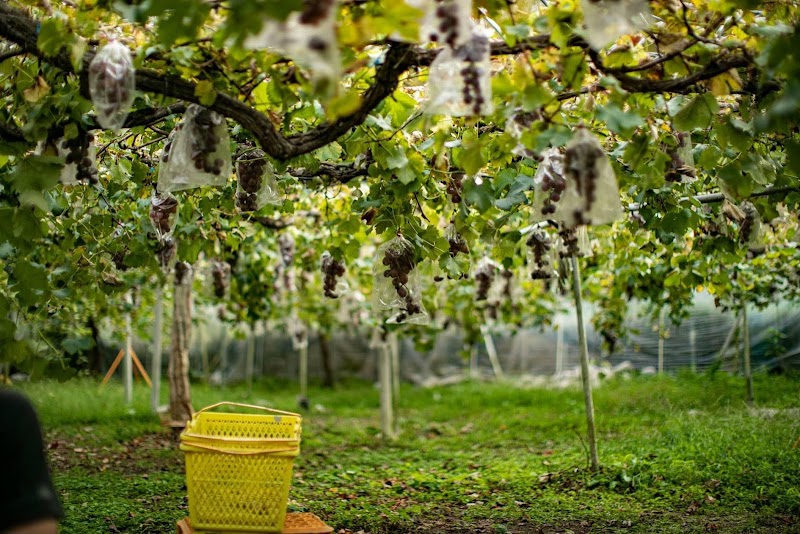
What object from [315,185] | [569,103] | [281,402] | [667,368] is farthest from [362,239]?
[667,368]

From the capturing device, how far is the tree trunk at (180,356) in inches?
299

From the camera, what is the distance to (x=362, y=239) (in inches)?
227

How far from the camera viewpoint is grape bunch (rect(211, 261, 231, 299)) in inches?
256

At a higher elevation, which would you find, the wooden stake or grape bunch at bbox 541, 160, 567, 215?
grape bunch at bbox 541, 160, 567, 215

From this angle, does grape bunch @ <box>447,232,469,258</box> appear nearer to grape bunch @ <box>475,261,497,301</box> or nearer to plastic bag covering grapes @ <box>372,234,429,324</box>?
plastic bag covering grapes @ <box>372,234,429,324</box>

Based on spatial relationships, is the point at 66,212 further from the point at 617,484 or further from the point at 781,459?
the point at 781,459

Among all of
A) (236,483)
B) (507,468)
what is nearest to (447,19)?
(236,483)

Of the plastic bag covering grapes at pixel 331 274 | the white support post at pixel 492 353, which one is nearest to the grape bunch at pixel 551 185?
the plastic bag covering grapes at pixel 331 274

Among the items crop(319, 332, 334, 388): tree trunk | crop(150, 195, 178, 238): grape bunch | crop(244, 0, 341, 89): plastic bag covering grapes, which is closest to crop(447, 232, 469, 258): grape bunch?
crop(150, 195, 178, 238): grape bunch

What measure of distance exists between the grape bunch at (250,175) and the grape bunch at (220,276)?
3.10 metres

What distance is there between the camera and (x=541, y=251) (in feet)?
15.8

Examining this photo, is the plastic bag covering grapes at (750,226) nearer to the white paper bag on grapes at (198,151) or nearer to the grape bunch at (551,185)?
the grape bunch at (551,185)

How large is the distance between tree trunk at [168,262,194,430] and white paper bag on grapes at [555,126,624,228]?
5793 mm

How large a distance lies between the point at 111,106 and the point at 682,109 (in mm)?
1995
